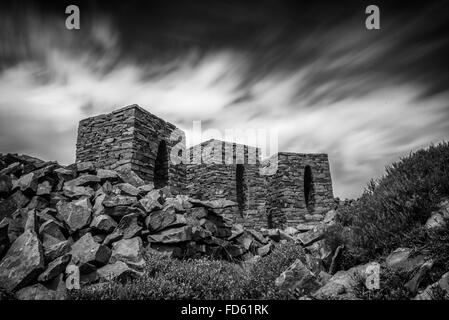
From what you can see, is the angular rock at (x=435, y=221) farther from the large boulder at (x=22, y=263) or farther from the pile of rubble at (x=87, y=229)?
the large boulder at (x=22, y=263)

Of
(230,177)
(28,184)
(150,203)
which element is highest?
(230,177)

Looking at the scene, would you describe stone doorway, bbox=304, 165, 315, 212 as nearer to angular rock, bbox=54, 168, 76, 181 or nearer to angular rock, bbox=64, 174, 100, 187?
angular rock, bbox=64, 174, 100, 187

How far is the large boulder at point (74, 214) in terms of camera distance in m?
6.21

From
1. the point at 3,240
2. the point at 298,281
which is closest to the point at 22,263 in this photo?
the point at 3,240

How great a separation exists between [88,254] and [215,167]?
370 inches

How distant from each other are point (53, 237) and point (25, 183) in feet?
5.93

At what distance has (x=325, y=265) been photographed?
17.6ft

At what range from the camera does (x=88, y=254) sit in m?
5.40

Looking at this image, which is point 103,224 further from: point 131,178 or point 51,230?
point 131,178

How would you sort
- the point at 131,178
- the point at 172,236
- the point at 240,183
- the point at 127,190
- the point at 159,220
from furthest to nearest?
the point at 240,183 < the point at 131,178 < the point at 127,190 < the point at 159,220 < the point at 172,236

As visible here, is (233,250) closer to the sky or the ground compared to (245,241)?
closer to the ground

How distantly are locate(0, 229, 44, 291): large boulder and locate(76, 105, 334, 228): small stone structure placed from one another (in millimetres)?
4552

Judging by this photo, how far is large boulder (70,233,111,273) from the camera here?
204 inches
